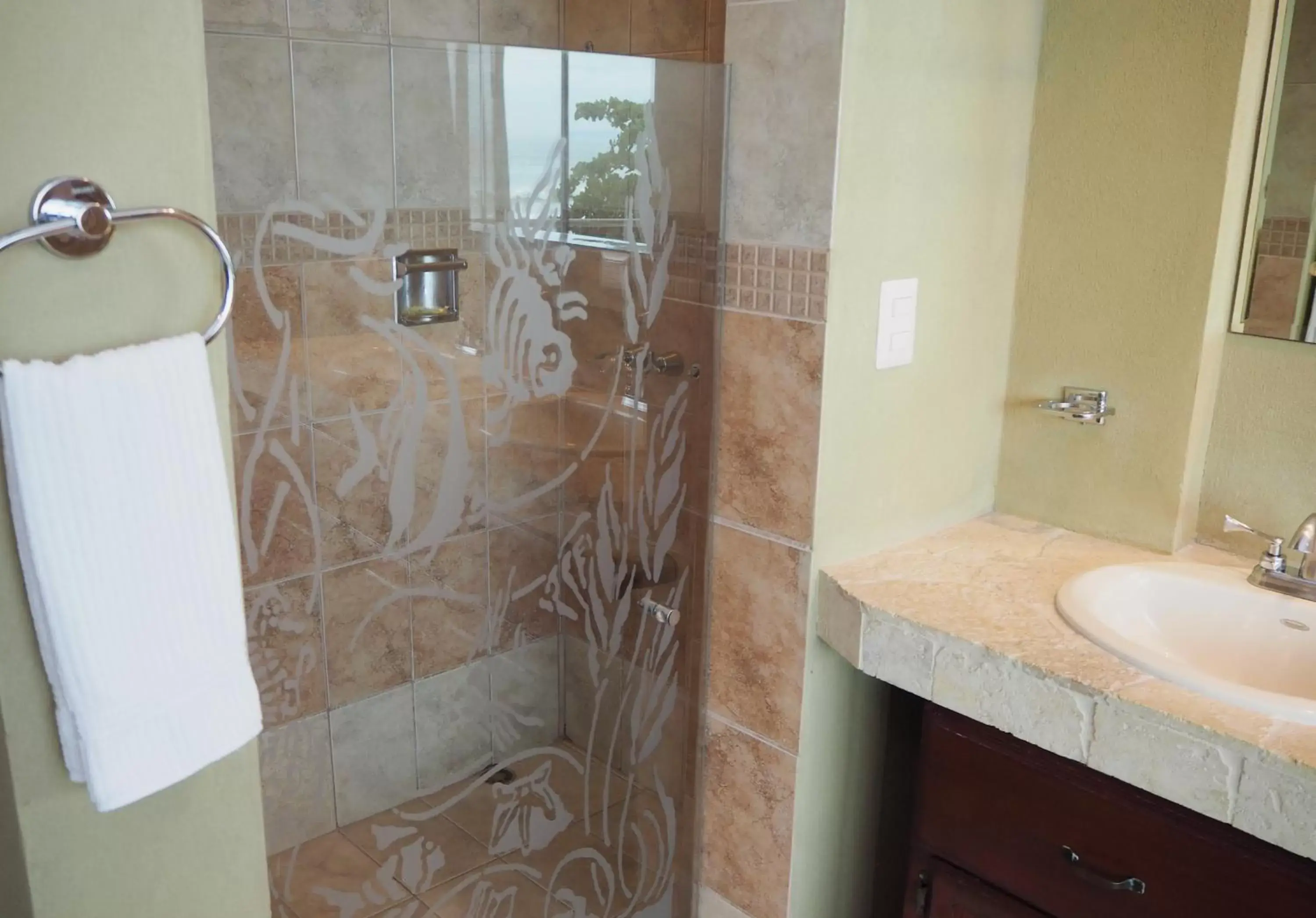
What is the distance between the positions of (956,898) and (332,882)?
0.86 m

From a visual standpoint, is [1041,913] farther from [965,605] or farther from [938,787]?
[965,605]

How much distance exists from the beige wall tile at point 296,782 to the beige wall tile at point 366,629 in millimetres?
56

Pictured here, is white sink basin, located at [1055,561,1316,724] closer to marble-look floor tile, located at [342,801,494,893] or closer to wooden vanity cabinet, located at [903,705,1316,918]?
wooden vanity cabinet, located at [903,705,1316,918]

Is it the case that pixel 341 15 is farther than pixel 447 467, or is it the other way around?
pixel 341 15

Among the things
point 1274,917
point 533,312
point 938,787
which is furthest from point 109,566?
point 1274,917

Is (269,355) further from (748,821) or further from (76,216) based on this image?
(748,821)

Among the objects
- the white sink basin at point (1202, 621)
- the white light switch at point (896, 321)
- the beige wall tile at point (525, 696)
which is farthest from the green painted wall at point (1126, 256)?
the beige wall tile at point (525, 696)

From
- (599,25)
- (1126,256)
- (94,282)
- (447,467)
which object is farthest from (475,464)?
(599,25)

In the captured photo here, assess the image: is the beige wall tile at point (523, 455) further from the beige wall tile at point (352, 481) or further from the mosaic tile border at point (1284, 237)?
the mosaic tile border at point (1284, 237)

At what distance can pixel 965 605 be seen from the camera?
1.49 m

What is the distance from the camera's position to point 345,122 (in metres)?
1.23

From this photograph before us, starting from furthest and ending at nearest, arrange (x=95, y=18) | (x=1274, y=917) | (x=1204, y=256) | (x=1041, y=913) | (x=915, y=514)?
(x=915, y=514) → (x=1204, y=256) → (x=1041, y=913) → (x=1274, y=917) → (x=95, y=18)

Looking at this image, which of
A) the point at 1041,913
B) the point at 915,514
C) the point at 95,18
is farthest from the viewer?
the point at 915,514

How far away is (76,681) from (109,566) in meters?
0.09
